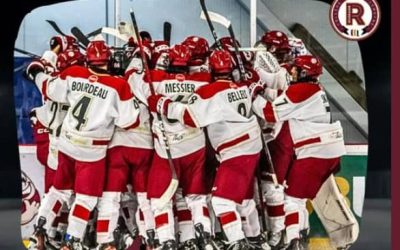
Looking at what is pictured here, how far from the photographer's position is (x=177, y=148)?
149 inches

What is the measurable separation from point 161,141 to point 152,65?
45cm

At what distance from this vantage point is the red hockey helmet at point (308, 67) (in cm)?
376

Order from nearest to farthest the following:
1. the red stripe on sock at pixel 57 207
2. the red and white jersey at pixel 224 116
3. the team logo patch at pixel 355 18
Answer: the red and white jersey at pixel 224 116 < the team logo patch at pixel 355 18 < the red stripe on sock at pixel 57 207

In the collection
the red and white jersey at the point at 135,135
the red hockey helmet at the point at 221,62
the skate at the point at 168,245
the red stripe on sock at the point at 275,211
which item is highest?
the red hockey helmet at the point at 221,62

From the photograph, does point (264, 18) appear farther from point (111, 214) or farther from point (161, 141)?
point (111, 214)

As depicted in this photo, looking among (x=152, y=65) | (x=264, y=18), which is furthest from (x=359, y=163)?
(x=152, y=65)

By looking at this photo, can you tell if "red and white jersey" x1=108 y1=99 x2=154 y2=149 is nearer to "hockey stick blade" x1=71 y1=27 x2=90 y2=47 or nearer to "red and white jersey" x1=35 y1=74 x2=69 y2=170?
"red and white jersey" x1=35 y1=74 x2=69 y2=170

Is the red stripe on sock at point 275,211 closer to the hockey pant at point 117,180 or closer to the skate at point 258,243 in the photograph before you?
the skate at point 258,243

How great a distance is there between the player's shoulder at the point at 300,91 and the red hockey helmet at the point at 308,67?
59 millimetres

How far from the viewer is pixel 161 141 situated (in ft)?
12.3

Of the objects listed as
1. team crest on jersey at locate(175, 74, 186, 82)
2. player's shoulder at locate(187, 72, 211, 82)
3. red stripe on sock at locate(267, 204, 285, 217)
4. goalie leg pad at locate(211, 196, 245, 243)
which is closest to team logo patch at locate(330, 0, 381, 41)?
player's shoulder at locate(187, 72, 211, 82)

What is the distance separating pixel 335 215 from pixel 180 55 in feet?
4.08

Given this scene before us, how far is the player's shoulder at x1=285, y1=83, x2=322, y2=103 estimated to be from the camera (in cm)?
374

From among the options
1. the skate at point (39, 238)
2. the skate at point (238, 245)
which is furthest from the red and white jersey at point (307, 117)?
the skate at point (39, 238)
